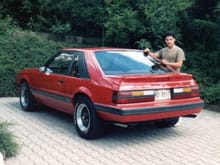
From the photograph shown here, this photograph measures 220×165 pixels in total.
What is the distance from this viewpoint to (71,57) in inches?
282

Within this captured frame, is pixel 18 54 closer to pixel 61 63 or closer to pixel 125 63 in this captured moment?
pixel 61 63

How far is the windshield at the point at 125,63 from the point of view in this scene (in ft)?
21.4

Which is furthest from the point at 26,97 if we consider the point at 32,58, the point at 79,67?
the point at 32,58

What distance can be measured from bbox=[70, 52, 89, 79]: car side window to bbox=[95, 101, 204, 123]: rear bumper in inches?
29.5

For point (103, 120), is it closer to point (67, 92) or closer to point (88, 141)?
point (88, 141)

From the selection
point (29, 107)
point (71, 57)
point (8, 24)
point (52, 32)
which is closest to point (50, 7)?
point (52, 32)

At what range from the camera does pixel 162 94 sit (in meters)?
6.13

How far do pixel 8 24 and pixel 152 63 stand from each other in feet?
24.9

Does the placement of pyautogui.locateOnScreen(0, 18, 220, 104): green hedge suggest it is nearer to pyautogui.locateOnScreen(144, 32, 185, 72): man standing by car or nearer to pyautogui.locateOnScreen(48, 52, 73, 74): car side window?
pyautogui.locateOnScreen(144, 32, 185, 72): man standing by car

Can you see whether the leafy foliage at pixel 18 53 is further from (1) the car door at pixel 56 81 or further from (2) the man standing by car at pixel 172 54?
(2) the man standing by car at pixel 172 54

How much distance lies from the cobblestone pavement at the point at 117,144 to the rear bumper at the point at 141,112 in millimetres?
471

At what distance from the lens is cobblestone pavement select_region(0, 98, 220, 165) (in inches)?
211

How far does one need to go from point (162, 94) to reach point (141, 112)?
1.82 feet

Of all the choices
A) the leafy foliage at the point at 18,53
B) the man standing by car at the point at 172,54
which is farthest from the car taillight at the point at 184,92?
the leafy foliage at the point at 18,53
